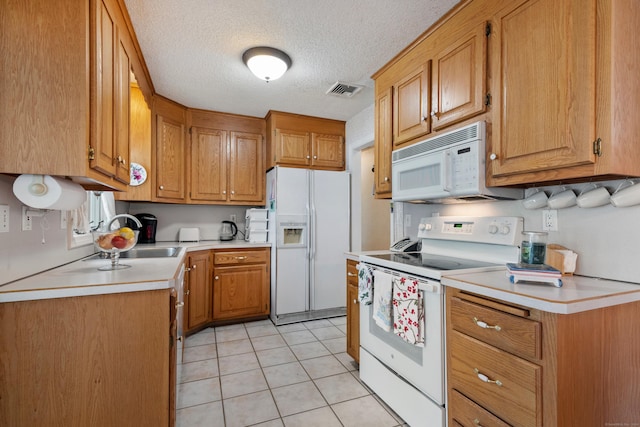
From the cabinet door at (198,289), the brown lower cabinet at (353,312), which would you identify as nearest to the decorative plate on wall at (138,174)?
the cabinet door at (198,289)

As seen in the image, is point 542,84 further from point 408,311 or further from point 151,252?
point 151,252

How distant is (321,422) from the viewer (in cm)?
179

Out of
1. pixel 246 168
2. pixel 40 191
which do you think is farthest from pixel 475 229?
pixel 246 168

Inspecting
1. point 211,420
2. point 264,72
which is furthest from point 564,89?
point 211,420

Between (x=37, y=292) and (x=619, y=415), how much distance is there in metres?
2.37

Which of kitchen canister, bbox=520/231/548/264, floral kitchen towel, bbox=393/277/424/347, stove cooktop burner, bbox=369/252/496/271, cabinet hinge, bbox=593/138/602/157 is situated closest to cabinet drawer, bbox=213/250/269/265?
stove cooktop burner, bbox=369/252/496/271

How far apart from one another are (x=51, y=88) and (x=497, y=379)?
7.03 ft

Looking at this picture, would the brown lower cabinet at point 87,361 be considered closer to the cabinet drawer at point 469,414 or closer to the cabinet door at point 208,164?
the cabinet drawer at point 469,414

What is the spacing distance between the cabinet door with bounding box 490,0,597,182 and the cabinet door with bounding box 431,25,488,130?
0.26 ft

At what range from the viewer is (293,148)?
365 centimetres

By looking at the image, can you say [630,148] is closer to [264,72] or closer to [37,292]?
[264,72]

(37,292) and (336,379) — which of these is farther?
(336,379)

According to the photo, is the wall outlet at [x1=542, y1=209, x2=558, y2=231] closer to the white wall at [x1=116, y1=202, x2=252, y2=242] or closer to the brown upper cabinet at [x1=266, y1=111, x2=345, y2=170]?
the brown upper cabinet at [x1=266, y1=111, x2=345, y2=170]

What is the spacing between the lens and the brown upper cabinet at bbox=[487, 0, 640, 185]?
3.93ft
